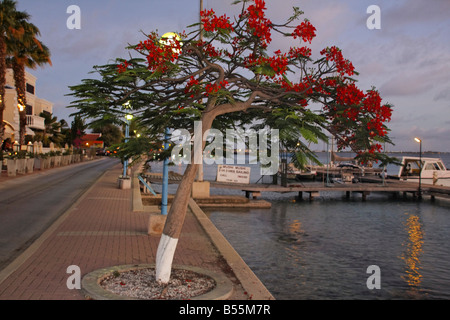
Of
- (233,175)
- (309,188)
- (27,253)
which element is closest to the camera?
(27,253)

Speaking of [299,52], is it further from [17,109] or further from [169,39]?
[17,109]

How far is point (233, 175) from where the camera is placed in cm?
3334

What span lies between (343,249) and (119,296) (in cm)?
1153

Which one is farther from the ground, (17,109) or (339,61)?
(17,109)

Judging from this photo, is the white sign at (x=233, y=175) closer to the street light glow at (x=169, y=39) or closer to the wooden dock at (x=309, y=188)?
the wooden dock at (x=309, y=188)

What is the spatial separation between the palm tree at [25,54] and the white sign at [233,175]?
18015 mm

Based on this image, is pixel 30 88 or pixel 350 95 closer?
pixel 350 95

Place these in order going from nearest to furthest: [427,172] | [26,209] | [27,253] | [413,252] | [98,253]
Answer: [27,253], [98,253], [413,252], [26,209], [427,172]

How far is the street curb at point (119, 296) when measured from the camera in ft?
23.3

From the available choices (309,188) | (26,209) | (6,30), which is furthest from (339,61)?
(6,30)

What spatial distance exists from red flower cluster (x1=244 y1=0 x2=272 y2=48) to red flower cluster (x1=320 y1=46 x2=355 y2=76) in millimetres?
986

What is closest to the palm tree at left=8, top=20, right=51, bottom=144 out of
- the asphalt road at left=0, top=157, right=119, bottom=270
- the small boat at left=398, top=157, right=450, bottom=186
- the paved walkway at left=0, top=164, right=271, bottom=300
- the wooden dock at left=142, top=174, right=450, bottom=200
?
the asphalt road at left=0, top=157, right=119, bottom=270

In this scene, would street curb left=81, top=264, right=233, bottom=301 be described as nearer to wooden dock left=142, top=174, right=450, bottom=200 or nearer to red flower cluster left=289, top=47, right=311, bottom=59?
red flower cluster left=289, top=47, right=311, bottom=59

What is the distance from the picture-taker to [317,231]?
2150 centimetres
